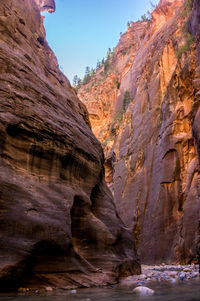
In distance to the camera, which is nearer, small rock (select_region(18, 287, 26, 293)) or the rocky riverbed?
small rock (select_region(18, 287, 26, 293))

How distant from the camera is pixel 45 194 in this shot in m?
6.25

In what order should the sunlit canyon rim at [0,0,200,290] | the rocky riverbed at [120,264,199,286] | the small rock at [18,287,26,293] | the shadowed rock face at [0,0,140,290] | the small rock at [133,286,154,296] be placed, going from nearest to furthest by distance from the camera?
the small rock at [133,286,154,296] < the small rock at [18,287,26,293] < the shadowed rock face at [0,0,140,290] < the sunlit canyon rim at [0,0,200,290] < the rocky riverbed at [120,264,199,286]

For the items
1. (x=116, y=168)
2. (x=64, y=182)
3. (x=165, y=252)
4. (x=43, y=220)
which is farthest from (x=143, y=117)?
(x=43, y=220)

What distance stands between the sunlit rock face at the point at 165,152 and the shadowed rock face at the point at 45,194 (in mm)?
6307

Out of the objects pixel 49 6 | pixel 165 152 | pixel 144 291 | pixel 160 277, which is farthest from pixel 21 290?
pixel 49 6

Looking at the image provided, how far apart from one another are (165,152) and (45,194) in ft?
42.0

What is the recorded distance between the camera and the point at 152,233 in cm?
1714

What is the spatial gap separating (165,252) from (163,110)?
10.2m

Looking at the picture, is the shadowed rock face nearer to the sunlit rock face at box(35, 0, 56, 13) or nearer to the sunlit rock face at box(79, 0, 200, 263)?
the sunlit rock face at box(79, 0, 200, 263)

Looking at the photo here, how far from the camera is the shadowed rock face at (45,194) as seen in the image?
5250 mm

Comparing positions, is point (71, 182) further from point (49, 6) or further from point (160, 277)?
point (49, 6)

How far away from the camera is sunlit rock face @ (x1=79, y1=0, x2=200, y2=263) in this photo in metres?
14.7

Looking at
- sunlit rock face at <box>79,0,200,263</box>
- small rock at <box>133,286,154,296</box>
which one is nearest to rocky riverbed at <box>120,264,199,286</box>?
small rock at <box>133,286,154,296</box>

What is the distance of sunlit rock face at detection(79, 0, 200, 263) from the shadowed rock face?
6.31m
